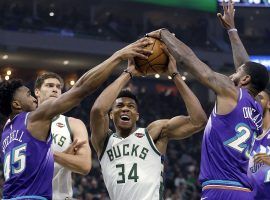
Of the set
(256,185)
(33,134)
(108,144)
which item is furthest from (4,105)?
(256,185)

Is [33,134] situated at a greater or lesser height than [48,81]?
lesser

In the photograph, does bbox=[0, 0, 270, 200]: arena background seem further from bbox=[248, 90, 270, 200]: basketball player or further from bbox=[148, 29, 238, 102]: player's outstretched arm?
bbox=[148, 29, 238, 102]: player's outstretched arm

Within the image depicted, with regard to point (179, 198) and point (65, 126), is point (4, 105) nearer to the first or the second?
point (65, 126)

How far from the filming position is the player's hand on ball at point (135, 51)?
655 centimetres

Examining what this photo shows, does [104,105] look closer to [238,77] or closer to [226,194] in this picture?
[238,77]

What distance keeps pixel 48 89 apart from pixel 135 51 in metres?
1.80

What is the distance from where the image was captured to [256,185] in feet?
27.7

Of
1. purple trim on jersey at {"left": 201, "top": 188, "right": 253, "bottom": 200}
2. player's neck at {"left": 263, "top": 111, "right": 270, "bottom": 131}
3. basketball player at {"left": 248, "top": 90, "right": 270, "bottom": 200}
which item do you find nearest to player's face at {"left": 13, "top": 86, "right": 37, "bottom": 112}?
purple trim on jersey at {"left": 201, "top": 188, "right": 253, "bottom": 200}

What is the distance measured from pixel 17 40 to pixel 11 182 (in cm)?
2121

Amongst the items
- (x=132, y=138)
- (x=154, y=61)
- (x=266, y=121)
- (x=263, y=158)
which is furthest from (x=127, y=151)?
(x=266, y=121)

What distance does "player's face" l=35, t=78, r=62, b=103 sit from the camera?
800 cm

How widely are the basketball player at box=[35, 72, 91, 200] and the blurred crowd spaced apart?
9367 millimetres

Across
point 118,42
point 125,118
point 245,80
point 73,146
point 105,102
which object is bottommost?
point 73,146

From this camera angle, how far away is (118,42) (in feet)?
97.5
